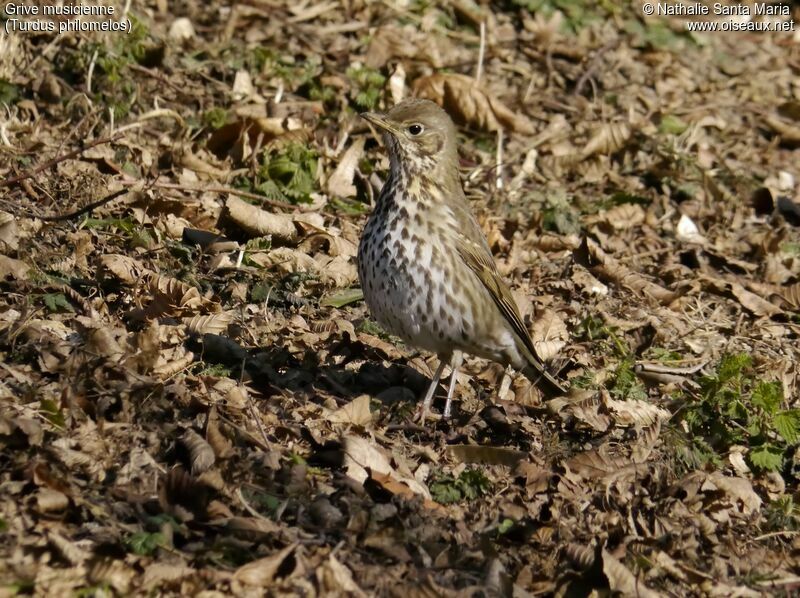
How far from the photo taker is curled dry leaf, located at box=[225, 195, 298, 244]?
7.50 m

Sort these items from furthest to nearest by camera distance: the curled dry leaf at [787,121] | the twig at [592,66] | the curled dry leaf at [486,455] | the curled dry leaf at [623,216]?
the curled dry leaf at [787,121] < the twig at [592,66] < the curled dry leaf at [623,216] < the curled dry leaf at [486,455]

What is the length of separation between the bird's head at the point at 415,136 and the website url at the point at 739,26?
6127 millimetres

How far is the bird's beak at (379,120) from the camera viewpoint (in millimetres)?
6367

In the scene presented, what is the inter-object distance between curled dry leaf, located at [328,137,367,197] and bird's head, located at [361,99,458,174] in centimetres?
198

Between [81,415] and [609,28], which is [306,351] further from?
[609,28]

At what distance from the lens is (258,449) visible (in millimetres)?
5289

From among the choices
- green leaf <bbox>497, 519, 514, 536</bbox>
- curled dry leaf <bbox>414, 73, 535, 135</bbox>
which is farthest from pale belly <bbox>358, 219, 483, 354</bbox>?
curled dry leaf <bbox>414, 73, 535, 135</bbox>

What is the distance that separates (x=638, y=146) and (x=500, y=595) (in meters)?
6.06

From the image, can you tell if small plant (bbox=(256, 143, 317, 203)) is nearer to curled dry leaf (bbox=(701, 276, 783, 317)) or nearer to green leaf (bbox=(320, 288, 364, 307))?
green leaf (bbox=(320, 288, 364, 307))

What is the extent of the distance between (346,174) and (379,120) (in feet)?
7.17

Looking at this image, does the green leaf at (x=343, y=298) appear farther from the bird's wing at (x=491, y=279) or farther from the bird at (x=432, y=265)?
the bird's wing at (x=491, y=279)

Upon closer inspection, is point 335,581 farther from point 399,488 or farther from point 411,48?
point 411,48

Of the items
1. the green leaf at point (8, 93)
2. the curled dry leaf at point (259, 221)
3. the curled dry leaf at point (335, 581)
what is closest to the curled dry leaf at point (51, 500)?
the curled dry leaf at point (335, 581)

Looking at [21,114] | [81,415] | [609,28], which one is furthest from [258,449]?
[609,28]
